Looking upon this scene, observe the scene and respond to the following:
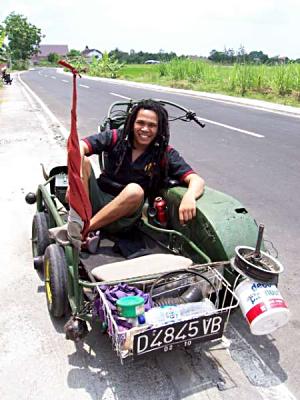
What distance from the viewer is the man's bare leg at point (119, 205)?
129 inches

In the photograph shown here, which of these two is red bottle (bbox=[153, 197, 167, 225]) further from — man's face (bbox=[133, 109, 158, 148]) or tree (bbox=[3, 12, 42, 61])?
tree (bbox=[3, 12, 42, 61])

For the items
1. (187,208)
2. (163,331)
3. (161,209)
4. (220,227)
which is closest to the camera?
(163,331)

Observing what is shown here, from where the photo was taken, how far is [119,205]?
10.8 ft

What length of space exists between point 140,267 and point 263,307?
2.81 feet

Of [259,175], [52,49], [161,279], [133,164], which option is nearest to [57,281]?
[161,279]

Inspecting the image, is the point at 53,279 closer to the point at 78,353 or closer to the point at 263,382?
the point at 78,353

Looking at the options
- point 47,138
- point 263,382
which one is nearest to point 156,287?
point 263,382

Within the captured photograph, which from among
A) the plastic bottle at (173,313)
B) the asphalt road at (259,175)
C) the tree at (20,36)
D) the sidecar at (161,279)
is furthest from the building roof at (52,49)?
the plastic bottle at (173,313)

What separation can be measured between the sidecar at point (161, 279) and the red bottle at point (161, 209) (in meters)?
0.05

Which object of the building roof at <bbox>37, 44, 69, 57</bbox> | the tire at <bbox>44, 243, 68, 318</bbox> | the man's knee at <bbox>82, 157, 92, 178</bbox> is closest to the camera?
the tire at <bbox>44, 243, 68, 318</bbox>

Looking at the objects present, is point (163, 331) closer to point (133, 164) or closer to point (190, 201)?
point (190, 201)

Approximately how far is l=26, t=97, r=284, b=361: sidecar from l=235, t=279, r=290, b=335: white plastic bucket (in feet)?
0.34

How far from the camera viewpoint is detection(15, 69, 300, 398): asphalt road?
2748 millimetres

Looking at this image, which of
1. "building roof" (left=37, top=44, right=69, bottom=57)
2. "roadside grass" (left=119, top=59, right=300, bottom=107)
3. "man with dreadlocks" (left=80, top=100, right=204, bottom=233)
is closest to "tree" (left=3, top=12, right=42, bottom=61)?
"building roof" (left=37, top=44, right=69, bottom=57)
